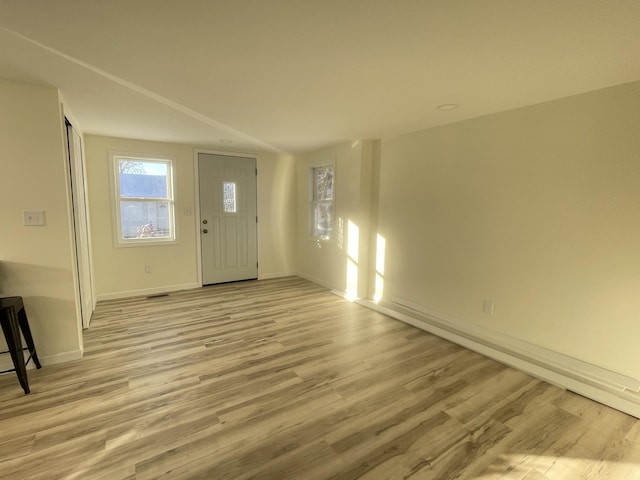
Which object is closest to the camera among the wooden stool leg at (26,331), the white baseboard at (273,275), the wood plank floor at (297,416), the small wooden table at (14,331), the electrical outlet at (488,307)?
the wood plank floor at (297,416)

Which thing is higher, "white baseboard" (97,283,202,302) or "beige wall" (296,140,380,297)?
"beige wall" (296,140,380,297)

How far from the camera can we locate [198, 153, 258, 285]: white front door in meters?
4.69

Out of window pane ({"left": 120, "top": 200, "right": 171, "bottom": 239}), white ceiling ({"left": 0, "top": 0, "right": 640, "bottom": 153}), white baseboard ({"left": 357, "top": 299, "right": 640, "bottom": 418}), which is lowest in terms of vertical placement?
white baseboard ({"left": 357, "top": 299, "right": 640, "bottom": 418})

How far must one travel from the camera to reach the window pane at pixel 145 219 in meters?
4.19

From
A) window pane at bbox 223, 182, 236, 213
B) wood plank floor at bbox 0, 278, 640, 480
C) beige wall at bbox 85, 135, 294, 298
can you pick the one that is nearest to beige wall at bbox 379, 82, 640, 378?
wood plank floor at bbox 0, 278, 640, 480

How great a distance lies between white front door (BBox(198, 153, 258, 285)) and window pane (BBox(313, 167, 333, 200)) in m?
1.04

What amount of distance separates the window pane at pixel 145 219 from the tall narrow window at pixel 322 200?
2.30 m

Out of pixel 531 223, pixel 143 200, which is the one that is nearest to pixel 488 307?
pixel 531 223

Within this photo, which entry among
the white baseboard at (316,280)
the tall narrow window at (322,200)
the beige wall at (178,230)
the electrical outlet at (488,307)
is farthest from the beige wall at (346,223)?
the electrical outlet at (488,307)

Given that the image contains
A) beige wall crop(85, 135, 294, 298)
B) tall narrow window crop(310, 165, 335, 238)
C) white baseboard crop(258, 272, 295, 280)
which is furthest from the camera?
white baseboard crop(258, 272, 295, 280)

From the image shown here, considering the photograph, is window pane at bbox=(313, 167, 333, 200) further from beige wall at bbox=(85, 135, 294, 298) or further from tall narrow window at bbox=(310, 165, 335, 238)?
beige wall at bbox=(85, 135, 294, 298)

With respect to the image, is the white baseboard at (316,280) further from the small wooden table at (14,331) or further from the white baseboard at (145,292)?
the small wooden table at (14,331)

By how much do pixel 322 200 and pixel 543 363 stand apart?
138 inches

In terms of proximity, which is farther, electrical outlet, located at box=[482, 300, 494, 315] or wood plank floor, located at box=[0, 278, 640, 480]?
electrical outlet, located at box=[482, 300, 494, 315]
